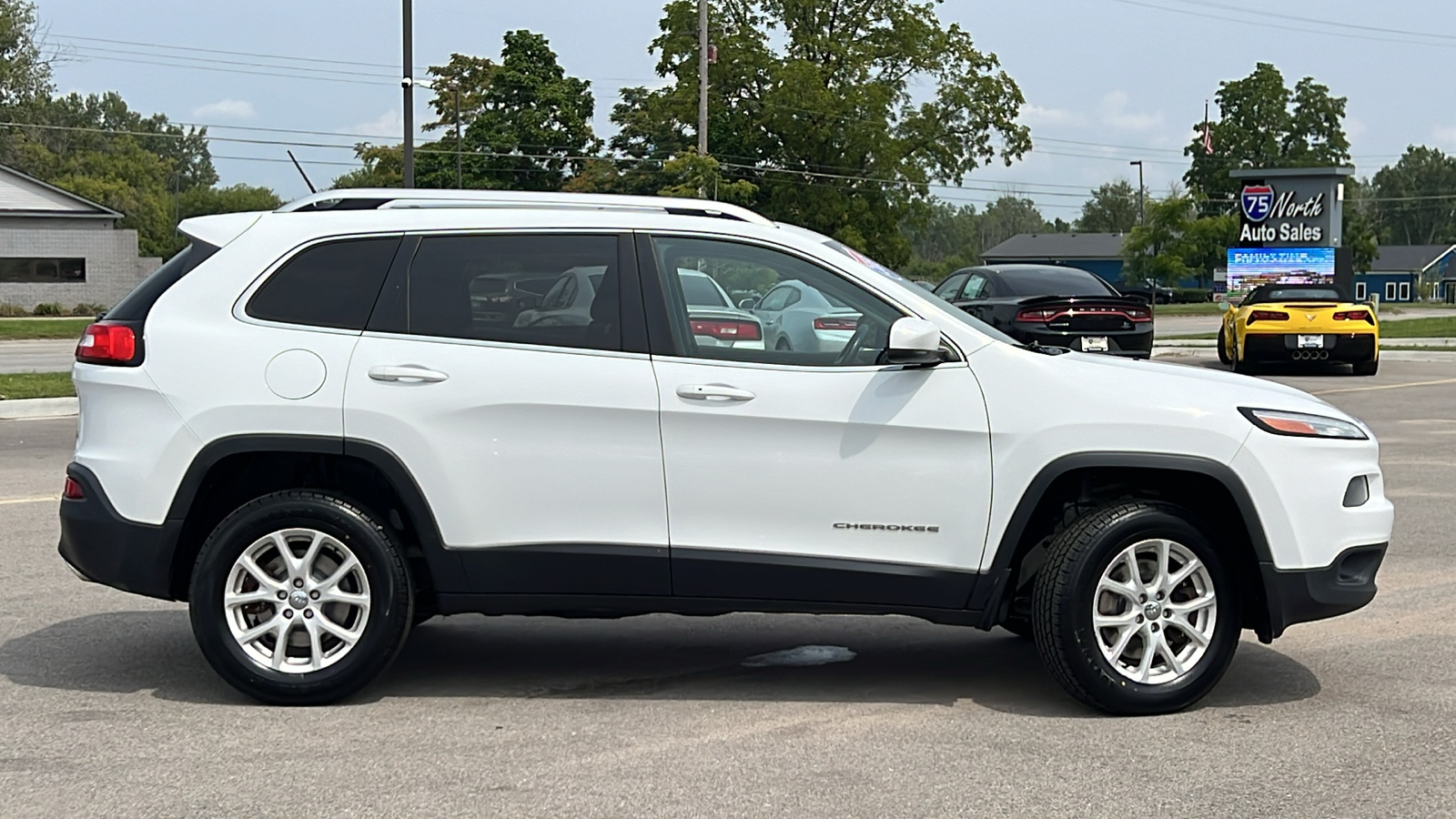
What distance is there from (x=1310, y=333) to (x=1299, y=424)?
1771 centimetres

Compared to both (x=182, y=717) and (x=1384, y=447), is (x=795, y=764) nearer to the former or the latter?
(x=182, y=717)

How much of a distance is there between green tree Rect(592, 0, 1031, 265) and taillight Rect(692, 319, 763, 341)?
51238mm

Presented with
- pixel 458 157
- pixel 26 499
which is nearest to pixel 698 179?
pixel 26 499

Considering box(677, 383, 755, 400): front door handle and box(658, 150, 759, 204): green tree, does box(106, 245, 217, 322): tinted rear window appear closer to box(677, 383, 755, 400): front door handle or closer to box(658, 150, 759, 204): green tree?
box(677, 383, 755, 400): front door handle

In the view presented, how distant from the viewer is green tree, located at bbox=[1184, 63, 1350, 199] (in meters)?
104

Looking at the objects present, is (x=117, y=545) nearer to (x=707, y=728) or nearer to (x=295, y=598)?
(x=295, y=598)

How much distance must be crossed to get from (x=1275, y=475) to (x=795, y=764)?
1986 millimetres

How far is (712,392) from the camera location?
207 inches

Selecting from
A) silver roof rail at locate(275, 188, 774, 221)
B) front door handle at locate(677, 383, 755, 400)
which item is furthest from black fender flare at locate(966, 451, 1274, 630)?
silver roof rail at locate(275, 188, 774, 221)

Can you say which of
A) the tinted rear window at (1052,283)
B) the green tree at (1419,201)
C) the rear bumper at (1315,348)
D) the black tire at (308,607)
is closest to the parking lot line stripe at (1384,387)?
the rear bumper at (1315,348)

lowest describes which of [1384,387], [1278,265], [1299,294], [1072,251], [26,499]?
[26,499]

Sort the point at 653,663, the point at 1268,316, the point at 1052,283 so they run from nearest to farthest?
the point at 653,663
the point at 1052,283
the point at 1268,316

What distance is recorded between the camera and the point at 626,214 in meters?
5.55

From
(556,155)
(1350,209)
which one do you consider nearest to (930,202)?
(556,155)
